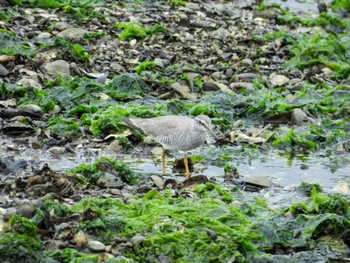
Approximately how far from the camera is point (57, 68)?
1263 centimetres

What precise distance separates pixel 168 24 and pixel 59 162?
606 cm

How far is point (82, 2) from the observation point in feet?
51.6

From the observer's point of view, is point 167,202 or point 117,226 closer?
point 117,226

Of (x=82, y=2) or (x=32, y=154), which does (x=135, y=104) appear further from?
(x=82, y=2)

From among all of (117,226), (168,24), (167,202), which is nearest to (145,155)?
(167,202)

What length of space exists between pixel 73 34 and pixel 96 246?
281 inches

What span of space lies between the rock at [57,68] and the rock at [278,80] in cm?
322

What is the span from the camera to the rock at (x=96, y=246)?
7.38m

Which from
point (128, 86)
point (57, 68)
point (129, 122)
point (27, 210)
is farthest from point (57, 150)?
point (27, 210)

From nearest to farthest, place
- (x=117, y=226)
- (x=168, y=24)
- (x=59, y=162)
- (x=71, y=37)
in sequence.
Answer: (x=117, y=226)
(x=59, y=162)
(x=71, y=37)
(x=168, y=24)

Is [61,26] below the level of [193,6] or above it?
above

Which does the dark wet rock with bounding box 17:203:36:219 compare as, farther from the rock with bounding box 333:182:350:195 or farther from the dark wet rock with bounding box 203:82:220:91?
the dark wet rock with bounding box 203:82:220:91

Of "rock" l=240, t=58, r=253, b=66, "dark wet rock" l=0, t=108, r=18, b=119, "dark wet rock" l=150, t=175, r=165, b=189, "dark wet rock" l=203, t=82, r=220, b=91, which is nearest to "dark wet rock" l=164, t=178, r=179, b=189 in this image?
"dark wet rock" l=150, t=175, r=165, b=189

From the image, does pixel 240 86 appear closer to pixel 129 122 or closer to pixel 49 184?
pixel 129 122
